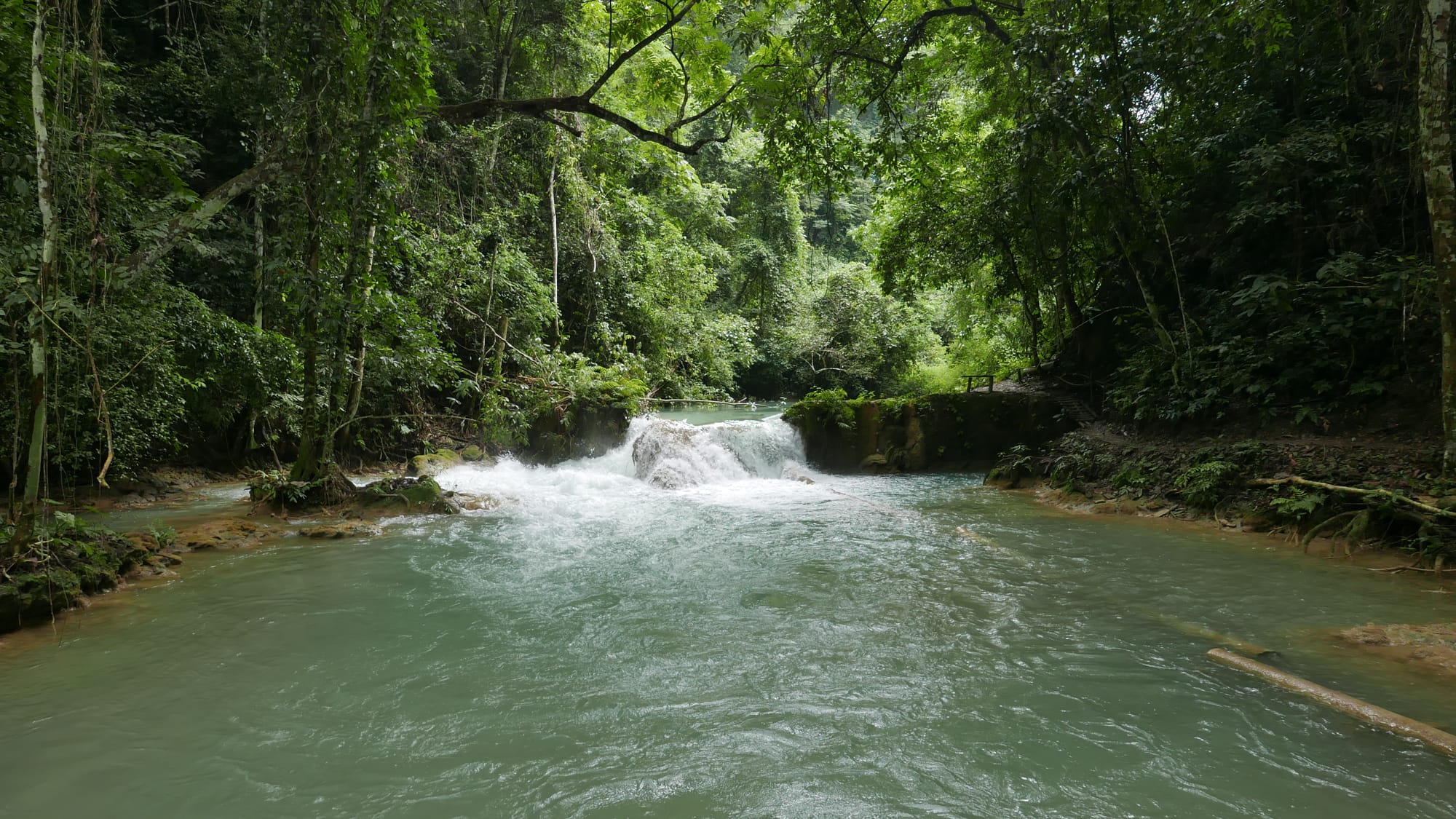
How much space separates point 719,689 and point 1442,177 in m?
7.10

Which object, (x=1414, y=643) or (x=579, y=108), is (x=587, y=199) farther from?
(x=1414, y=643)

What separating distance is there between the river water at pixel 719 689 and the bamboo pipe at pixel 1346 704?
7 centimetres

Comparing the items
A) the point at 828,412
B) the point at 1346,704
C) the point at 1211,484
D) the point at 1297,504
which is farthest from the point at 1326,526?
the point at 828,412

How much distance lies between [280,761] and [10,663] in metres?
2.38

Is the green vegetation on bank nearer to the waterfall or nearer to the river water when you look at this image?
the waterfall

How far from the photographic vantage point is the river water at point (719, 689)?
8.93ft

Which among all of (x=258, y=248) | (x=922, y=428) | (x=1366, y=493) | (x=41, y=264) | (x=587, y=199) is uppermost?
(x=587, y=199)

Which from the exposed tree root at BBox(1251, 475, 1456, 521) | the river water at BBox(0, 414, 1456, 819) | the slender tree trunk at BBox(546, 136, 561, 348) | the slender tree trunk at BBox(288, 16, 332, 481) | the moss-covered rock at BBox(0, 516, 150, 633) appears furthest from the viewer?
the slender tree trunk at BBox(546, 136, 561, 348)

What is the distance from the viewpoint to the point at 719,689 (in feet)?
12.0

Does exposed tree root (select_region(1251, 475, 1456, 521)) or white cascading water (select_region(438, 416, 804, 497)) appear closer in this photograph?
exposed tree root (select_region(1251, 475, 1456, 521))

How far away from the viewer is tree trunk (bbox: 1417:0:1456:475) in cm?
540

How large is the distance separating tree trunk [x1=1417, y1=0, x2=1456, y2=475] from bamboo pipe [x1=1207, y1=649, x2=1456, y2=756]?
12.7ft

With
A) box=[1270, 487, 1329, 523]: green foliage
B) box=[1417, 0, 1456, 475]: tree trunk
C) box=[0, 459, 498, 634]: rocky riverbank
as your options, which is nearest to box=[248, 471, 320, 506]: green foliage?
box=[0, 459, 498, 634]: rocky riverbank

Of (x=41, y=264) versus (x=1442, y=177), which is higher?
(x=1442, y=177)
